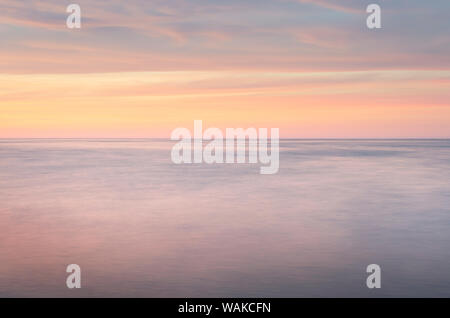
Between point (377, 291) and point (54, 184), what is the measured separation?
63.0ft

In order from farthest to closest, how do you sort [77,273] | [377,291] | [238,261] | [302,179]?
[302,179]
[238,261]
[77,273]
[377,291]

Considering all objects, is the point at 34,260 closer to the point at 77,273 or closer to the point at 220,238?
the point at 77,273

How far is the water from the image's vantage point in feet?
27.5

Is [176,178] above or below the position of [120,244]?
above

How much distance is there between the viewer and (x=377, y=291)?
8070 mm

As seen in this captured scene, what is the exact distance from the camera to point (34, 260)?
981cm

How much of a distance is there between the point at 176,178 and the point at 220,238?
14.7 meters

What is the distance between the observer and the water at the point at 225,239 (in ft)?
27.5

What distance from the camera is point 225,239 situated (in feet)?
38.5
